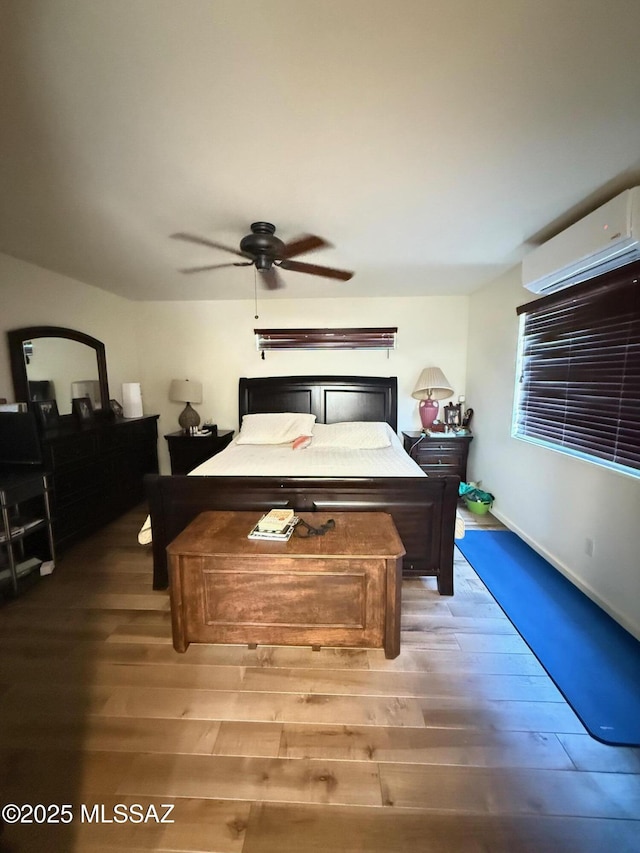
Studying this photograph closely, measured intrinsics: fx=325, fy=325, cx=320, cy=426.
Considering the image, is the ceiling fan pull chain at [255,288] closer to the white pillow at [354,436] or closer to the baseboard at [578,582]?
the white pillow at [354,436]

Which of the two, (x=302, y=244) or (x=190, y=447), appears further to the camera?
(x=190, y=447)

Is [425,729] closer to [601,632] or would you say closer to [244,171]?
[601,632]

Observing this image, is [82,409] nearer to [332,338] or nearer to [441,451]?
[332,338]

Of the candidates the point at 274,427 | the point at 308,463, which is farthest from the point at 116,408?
the point at 308,463

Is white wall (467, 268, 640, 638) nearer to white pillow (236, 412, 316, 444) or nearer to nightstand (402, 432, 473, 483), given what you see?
nightstand (402, 432, 473, 483)

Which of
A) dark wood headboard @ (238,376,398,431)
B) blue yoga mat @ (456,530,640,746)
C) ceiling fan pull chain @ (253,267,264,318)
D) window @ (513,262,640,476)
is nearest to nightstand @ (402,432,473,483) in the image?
dark wood headboard @ (238,376,398,431)

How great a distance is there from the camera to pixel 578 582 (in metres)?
2.17

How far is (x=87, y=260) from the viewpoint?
8.67ft

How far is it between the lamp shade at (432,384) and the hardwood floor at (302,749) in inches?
92.0

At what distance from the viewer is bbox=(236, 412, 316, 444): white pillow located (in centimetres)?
324

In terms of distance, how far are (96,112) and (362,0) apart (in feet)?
3.30

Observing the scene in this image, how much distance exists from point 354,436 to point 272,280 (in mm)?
1689

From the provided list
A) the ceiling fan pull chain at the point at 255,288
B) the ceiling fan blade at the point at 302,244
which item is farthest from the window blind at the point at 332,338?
the ceiling fan blade at the point at 302,244

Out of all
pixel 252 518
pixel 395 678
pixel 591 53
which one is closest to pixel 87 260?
pixel 252 518
